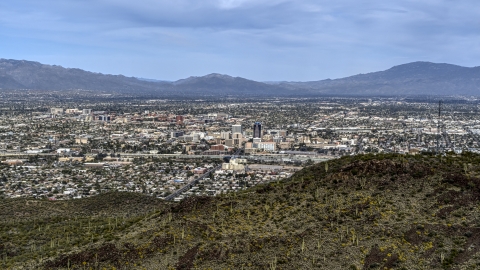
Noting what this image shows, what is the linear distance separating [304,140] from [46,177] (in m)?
41.1

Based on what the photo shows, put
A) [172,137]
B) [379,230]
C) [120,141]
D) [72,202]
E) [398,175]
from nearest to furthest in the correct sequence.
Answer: [379,230], [398,175], [72,202], [120,141], [172,137]

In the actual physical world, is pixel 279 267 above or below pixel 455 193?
below

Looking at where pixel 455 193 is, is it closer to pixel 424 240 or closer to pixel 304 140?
pixel 424 240

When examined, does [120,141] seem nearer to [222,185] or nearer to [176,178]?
[176,178]

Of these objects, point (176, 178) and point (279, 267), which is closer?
point (279, 267)

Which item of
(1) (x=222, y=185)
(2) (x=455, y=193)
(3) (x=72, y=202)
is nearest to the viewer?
(2) (x=455, y=193)

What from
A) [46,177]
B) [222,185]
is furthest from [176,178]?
[46,177]

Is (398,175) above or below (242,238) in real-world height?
above

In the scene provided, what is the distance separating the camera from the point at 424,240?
58.3 feet

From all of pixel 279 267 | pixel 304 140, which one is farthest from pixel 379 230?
pixel 304 140

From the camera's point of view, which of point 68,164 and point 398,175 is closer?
point 398,175

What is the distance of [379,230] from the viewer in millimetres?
18750

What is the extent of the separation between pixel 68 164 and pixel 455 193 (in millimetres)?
45639

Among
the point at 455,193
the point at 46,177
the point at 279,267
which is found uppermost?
the point at 455,193
